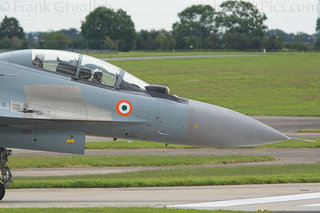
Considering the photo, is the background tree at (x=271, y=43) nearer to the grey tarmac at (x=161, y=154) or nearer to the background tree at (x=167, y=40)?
the background tree at (x=167, y=40)

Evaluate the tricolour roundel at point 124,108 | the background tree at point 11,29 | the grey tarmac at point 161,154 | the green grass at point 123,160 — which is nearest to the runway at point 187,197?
the tricolour roundel at point 124,108

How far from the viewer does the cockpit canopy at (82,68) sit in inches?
459

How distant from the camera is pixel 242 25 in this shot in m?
73.5

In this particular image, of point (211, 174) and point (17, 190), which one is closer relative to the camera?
point (17, 190)

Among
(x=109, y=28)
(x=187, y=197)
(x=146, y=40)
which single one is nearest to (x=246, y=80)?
(x=109, y=28)

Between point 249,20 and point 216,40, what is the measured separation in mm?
8124

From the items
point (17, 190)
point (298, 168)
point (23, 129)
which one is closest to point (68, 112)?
point (23, 129)

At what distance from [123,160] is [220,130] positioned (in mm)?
9922

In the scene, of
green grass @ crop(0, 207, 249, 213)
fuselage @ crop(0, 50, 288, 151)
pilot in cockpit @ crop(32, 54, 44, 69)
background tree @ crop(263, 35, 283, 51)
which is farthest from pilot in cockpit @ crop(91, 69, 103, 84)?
background tree @ crop(263, 35, 283, 51)

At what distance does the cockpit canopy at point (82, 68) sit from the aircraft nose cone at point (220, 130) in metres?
1.25

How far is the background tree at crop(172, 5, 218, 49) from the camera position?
67312 millimetres

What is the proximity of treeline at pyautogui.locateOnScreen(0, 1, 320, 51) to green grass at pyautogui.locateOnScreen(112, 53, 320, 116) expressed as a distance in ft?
10.7

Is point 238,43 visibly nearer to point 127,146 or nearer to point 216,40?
point 216,40

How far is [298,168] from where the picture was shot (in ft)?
61.3
